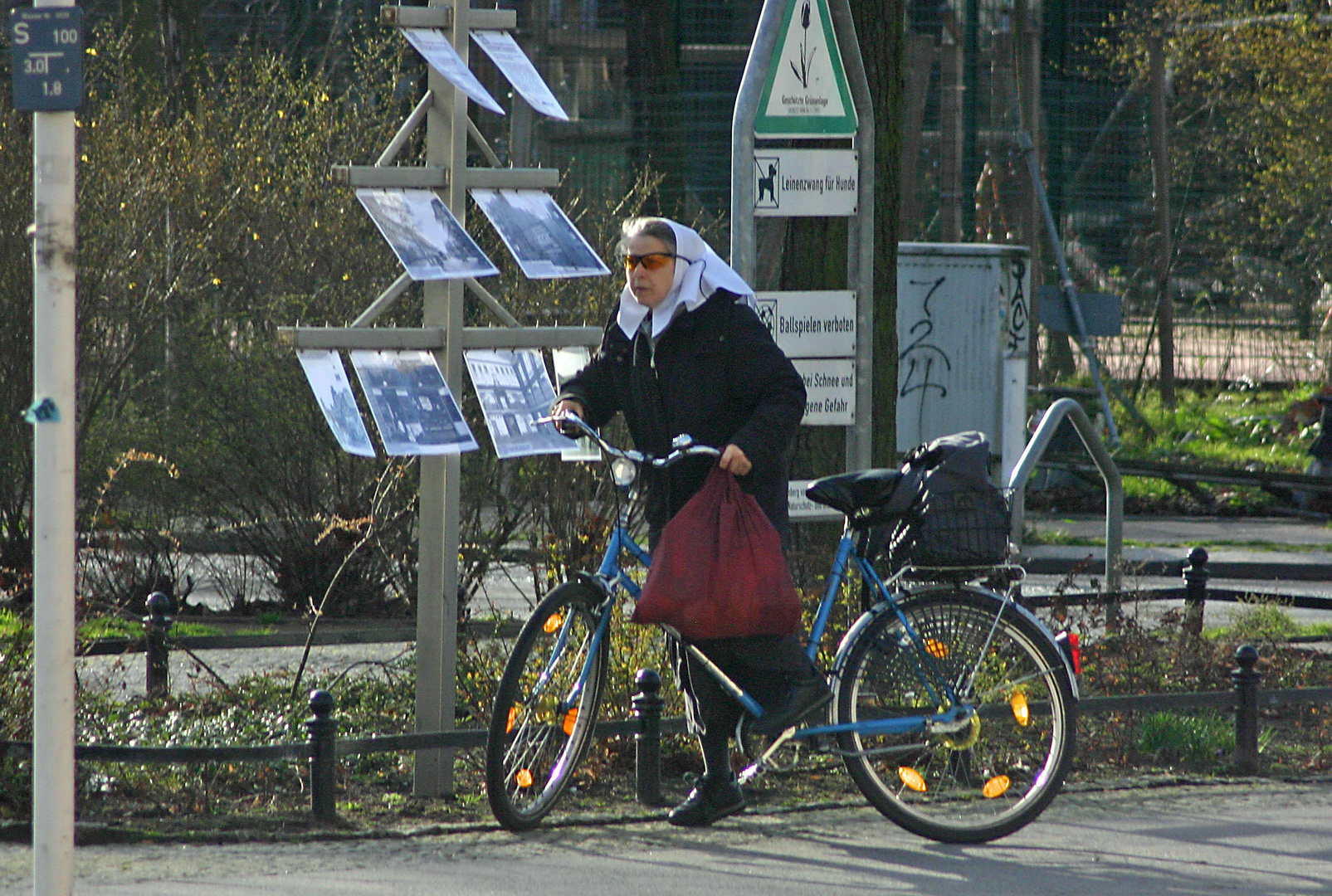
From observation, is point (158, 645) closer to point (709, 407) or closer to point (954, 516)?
point (709, 407)

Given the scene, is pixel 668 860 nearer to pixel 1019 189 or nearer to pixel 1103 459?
pixel 1103 459

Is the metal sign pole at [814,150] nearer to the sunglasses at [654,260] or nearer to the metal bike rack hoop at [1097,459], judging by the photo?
the sunglasses at [654,260]

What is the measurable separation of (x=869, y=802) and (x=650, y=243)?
6.00 feet

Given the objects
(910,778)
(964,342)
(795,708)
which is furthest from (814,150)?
(964,342)

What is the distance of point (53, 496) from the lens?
374 centimetres

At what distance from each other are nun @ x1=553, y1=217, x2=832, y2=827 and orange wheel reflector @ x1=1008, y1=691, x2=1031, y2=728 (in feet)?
1.89

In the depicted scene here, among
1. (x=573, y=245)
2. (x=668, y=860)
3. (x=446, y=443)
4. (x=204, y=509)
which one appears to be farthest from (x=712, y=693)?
(x=204, y=509)

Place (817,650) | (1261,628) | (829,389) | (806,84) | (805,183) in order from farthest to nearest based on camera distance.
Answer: (1261,628) < (829,389) < (805,183) < (806,84) < (817,650)

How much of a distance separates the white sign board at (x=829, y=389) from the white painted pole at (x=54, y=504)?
341 centimetres

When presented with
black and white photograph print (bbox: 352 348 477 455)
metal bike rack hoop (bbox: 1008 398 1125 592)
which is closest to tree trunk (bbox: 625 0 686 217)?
metal bike rack hoop (bbox: 1008 398 1125 592)

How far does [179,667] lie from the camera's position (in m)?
7.96

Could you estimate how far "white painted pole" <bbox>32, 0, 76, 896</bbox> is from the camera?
3721 mm

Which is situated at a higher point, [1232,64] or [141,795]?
[1232,64]

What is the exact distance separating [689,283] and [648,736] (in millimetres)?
1467
